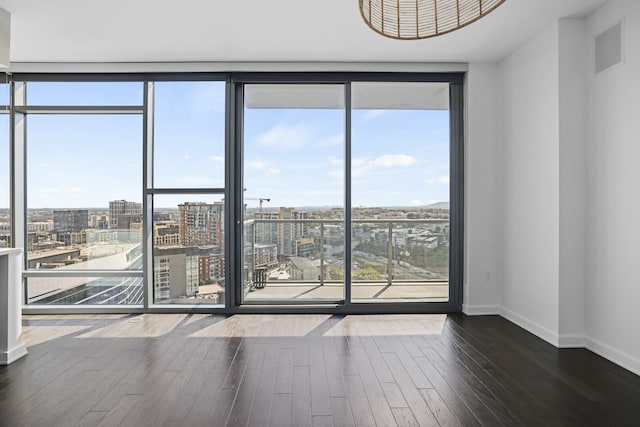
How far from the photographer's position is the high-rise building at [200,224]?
4.79m

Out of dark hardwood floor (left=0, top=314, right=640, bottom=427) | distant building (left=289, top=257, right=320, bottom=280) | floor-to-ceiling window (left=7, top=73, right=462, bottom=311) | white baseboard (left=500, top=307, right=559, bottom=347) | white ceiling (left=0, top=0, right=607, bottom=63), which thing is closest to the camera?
dark hardwood floor (left=0, top=314, right=640, bottom=427)

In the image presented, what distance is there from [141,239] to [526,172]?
4011mm

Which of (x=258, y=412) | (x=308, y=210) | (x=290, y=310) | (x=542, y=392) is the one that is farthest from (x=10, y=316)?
Result: (x=542, y=392)

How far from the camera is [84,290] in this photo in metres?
4.82

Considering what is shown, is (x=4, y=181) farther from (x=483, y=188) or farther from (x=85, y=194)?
(x=483, y=188)

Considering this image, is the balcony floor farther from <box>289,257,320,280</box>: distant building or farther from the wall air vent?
the wall air vent

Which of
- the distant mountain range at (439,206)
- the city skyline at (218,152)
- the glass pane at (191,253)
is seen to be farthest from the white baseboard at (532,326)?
the glass pane at (191,253)

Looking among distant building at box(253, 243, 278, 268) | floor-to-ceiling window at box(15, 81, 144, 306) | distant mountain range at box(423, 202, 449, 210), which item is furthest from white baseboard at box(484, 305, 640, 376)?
floor-to-ceiling window at box(15, 81, 144, 306)

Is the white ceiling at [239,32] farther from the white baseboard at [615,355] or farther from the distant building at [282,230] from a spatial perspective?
the white baseboard at [615,355]

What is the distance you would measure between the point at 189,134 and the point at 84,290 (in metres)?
2.08

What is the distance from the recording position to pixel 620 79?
3137 mm

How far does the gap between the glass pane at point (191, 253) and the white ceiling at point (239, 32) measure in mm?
1603

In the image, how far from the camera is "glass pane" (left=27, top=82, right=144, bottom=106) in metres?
4.76

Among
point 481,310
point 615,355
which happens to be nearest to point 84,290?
point 481,310
